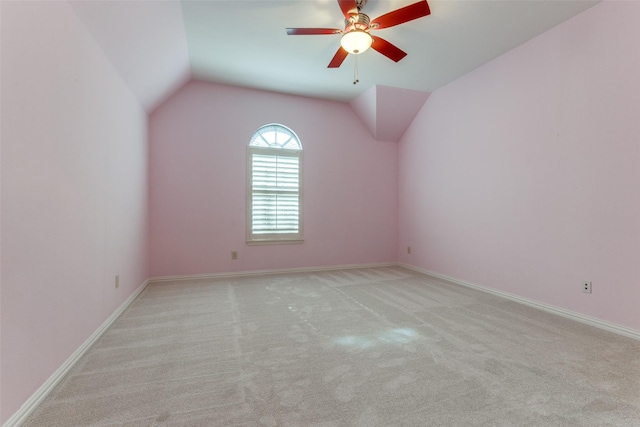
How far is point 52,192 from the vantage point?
1683mm

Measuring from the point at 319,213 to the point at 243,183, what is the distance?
1.33m

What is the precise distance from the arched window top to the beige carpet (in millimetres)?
2593

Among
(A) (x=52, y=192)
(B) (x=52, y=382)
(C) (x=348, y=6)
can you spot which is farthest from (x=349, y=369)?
(C) (x=348, y=6)

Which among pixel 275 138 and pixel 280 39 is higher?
pixel 280 39

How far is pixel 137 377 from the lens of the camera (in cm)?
173

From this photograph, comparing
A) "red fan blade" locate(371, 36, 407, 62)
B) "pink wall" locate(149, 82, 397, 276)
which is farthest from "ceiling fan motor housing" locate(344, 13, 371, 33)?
"pink wall" locate(149, 82, 397, 276)

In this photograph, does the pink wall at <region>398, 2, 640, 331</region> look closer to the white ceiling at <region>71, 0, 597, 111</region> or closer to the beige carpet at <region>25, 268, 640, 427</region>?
the white ceiling at <region>71, 0, 597, 111</region>

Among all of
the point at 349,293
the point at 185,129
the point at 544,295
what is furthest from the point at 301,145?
the point at 544,295

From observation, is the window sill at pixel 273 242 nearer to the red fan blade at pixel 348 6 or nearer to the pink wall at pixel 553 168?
the pink wall at pixel 553 168

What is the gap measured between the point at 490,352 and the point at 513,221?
1832 mm

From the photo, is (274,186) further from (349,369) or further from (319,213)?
(349,369)

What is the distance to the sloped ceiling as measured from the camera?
2.49m

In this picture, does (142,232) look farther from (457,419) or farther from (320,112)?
(457,419)

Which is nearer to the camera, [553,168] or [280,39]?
[553,168]
